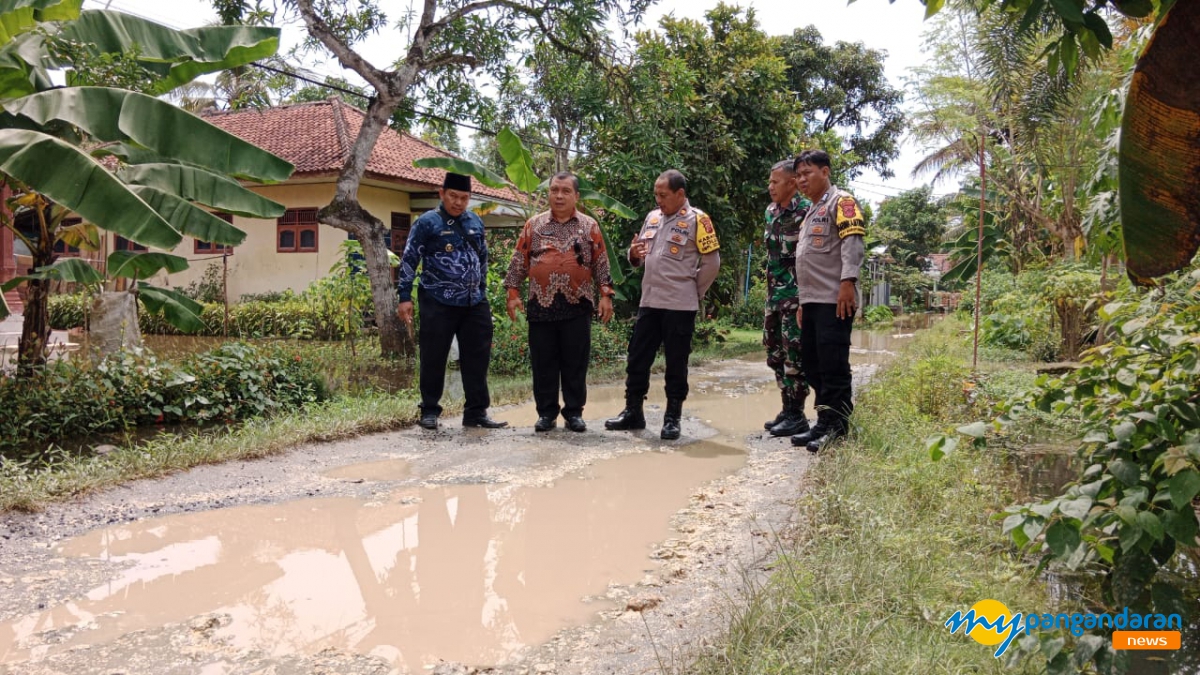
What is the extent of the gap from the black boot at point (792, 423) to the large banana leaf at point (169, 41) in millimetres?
4097

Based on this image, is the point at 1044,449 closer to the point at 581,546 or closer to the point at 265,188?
the point at 581,546

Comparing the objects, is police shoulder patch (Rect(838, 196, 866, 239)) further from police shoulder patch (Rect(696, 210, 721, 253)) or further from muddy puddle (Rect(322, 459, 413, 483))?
muddy puddle (Rect(322, 459, 413, 483))

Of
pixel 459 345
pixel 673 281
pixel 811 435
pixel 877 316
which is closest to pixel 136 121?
pixel 459 345

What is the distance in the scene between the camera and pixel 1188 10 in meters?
1.40

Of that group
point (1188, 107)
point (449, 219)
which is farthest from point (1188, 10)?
point (449, 219)

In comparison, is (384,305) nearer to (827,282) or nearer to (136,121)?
(136,121)

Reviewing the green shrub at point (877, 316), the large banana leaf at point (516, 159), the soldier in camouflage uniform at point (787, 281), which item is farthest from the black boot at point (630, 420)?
the green shrub at point (877, 316)

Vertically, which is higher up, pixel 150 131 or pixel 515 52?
pixel 515 52

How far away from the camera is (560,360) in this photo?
5949mm

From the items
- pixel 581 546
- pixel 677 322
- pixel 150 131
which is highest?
pixel 150 131

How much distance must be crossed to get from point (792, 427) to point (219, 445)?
355cm

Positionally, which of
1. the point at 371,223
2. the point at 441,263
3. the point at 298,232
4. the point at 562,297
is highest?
the point at 298,232

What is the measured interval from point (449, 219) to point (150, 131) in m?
1.95

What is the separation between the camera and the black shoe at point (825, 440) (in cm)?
494
